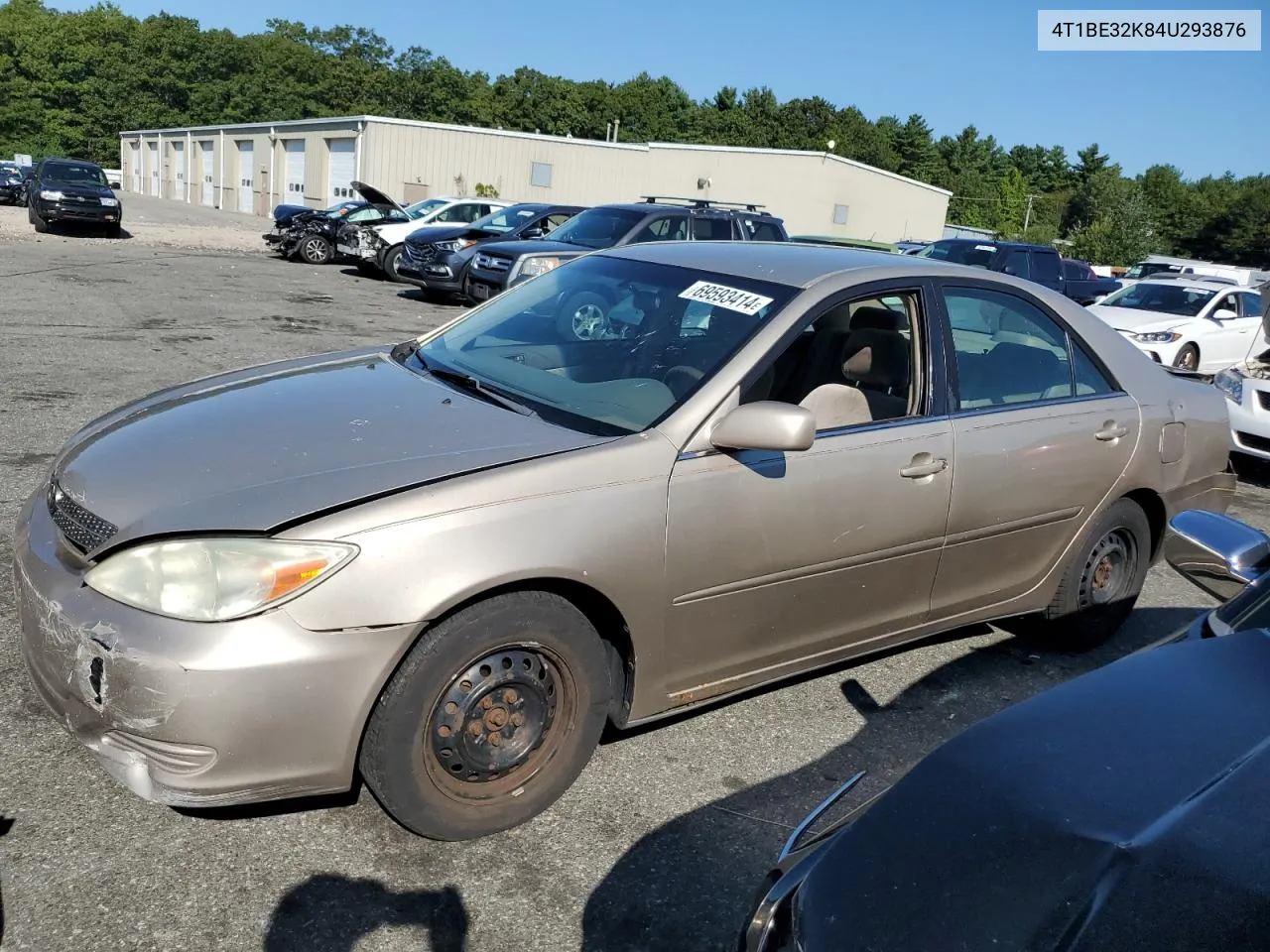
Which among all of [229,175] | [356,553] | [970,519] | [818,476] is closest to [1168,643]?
[818,476]

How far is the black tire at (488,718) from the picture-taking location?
8.57ft

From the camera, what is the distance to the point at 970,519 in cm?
378

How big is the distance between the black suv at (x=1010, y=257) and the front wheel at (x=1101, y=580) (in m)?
13.3

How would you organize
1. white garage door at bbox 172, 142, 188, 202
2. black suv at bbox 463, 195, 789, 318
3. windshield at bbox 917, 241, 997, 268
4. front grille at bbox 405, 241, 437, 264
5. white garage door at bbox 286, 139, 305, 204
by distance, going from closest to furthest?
black suv at bbox 463, 195, 789, 318 < front grille at bbox 405, 241, 437, 264 < windshield at bbox 917, 241, 997, 268 < white garage door at bbox 286, 139, 305, 204 < white garage door at bbox 172, 142, 188, 202

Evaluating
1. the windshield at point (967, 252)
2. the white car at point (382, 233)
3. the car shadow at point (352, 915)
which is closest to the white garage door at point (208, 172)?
the white car at point (382, 233)

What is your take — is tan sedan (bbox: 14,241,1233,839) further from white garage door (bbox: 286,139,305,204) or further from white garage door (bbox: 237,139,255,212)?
white garage door (bbox: 237,139,255,212)

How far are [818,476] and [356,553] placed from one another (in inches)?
59.7

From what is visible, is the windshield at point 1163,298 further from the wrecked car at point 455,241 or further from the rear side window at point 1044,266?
the wrecked car at point 455,241

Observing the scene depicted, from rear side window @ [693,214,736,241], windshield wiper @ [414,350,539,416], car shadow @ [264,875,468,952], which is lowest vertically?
car shadow @ [264,875,468,952]

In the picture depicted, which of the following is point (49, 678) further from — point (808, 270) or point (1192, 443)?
point (1192, 443)

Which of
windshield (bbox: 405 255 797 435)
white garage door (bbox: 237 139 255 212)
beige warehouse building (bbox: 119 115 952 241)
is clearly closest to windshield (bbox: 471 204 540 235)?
windshield (bbox: 405 255 797 435)

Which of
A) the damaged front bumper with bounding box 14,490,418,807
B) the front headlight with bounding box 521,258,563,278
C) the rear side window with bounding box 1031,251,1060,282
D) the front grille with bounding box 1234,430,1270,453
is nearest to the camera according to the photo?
the damaged front bumper with bounding box 14,490,418,807

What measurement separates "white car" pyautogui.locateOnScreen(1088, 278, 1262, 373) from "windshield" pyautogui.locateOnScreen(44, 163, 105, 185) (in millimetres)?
23686

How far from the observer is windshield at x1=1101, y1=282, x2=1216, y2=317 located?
1490 centimetres
